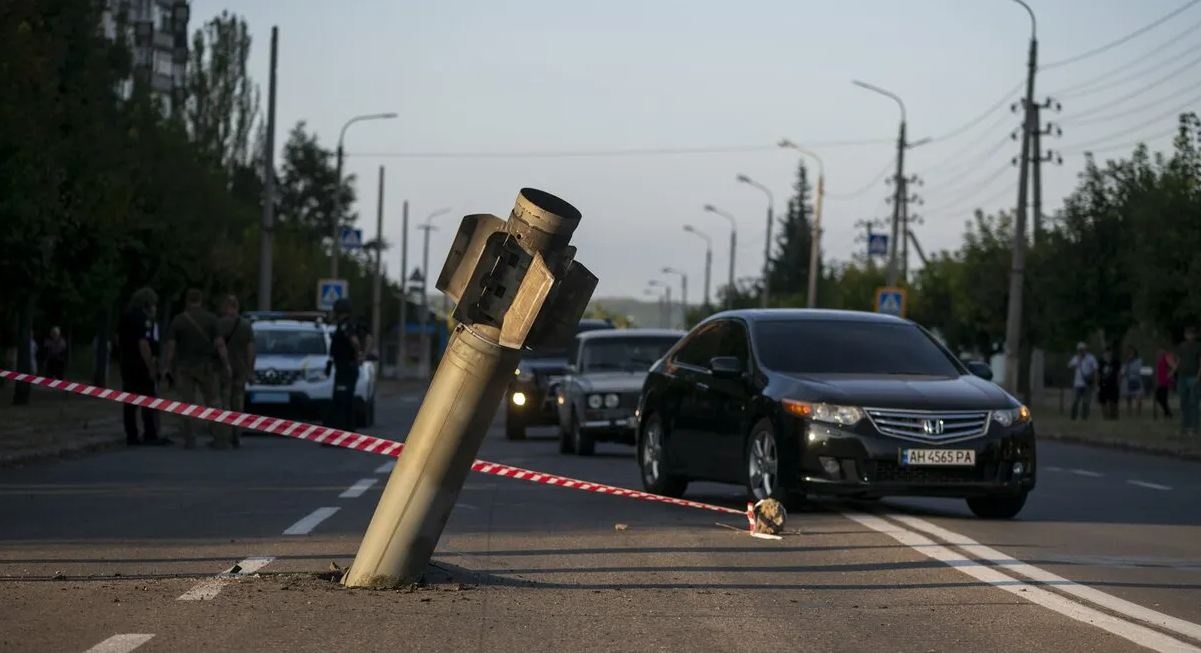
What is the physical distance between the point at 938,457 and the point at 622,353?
36.5 ft

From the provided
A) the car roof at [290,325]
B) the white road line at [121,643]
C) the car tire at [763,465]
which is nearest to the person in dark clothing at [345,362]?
the car roof at [290,325]

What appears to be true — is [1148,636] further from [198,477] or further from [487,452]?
[487,452]

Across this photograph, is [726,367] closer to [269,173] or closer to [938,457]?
[938,457]

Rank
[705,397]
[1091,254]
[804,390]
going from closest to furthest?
[804,390] → [705,397] → [1091,254]

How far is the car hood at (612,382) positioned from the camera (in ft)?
78.0

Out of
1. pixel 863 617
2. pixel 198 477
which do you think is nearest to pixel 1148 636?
pixel 863 617

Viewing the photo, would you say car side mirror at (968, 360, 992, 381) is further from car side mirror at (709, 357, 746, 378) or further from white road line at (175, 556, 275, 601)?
white road line at (175, 556, 275, 601)

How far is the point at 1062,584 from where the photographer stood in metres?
10.3

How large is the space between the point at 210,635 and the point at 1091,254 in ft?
158

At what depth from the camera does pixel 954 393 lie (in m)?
14.6

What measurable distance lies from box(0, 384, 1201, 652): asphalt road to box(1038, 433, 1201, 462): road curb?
11.3 meters

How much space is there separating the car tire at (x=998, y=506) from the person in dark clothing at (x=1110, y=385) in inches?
1225

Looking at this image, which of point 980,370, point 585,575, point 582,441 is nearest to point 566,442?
point 582,441

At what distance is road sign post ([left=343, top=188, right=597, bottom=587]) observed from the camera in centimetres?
916
